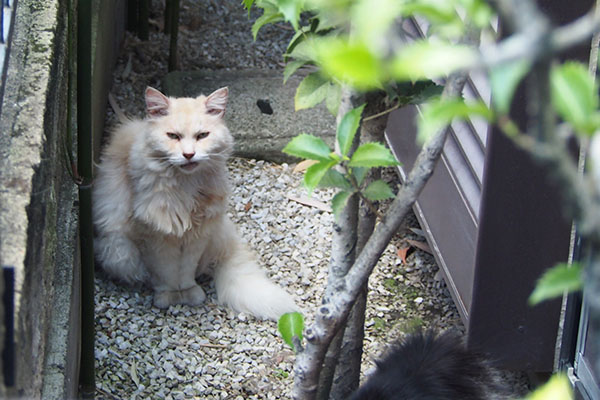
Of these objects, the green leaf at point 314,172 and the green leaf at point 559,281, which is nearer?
the green leaf at point 559,281

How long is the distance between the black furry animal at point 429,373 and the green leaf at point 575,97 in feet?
4.25

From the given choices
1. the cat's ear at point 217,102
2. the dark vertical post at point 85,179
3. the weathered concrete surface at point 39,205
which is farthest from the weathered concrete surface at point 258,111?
the dark vertical post at point 85,179

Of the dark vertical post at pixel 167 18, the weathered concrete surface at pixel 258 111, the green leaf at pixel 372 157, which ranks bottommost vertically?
the green leaf at pixel 372 157

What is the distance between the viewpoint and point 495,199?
2.43 metres

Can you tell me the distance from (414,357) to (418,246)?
1394mm

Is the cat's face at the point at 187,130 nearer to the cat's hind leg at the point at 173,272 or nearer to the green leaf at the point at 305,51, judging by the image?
the cat's hind leg at the point at 173,272

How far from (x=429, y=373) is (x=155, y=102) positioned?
1461 millimetres

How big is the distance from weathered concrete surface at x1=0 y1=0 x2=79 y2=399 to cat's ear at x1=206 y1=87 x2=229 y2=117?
58 cm

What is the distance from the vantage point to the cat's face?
2855 mm

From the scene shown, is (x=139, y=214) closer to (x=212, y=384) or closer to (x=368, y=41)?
(x=212, y=384)

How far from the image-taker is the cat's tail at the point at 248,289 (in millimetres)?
3020

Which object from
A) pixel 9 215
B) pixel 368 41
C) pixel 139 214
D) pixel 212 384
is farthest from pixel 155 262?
pixel 368 41

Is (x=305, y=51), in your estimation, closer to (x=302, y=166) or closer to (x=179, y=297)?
(x=179, y=297)

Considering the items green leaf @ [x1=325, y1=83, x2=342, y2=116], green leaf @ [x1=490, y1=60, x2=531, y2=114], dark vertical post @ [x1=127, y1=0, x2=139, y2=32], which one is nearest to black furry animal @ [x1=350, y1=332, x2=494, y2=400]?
green leaf @ [x1=325, y1=83, x2=342, y2=116]
